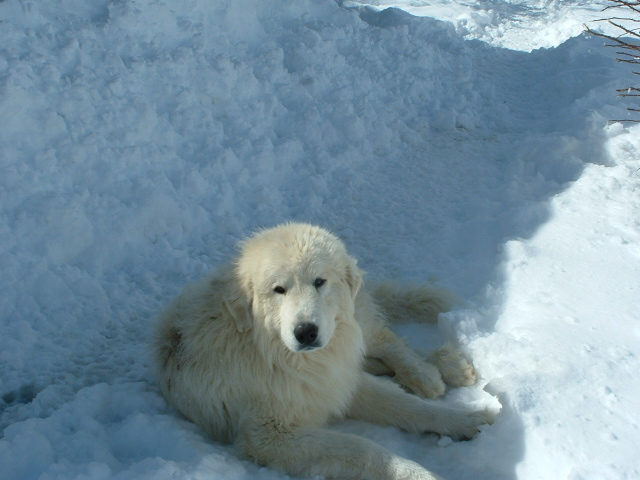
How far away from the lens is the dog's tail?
4.71 m

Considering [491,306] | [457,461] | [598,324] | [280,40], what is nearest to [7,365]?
[457,461]

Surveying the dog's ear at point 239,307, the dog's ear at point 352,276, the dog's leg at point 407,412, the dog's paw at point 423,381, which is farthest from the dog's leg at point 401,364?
the dog's ear at point 239,307

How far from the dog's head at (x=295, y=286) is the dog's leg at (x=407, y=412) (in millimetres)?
679

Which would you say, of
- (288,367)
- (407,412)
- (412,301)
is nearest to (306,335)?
(288,367)

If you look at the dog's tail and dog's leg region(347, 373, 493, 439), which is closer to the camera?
dog's leg region(347, 373, 493, 439)

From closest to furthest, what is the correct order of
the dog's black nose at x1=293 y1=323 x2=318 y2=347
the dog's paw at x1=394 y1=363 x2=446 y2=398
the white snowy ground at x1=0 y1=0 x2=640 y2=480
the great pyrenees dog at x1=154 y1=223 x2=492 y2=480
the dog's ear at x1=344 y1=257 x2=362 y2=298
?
the dog's black nose at x1=293 y1=323 x2=318 y2=347, the great pyrenees dog at x1=154 y1=223 x2=492 y2=480, the white snowy ground at x1=0 y1=0 x2=640 y2=480, the dog's ear at x1=344 y1=257 x2=362 y2=298, the dog's paw at x1=394 y1=363 x2=446 y2=398

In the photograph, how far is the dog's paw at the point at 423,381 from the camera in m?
Answer: 4.10

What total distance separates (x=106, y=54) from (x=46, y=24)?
2.16ft

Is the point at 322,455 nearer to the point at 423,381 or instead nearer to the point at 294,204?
the point at 423,381

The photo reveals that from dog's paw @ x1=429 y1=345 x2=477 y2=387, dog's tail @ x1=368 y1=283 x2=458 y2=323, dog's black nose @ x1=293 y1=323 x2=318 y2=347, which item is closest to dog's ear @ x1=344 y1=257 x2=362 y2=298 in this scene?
dog's black nose @ x1=293 y1=323 x2=318 y2=347

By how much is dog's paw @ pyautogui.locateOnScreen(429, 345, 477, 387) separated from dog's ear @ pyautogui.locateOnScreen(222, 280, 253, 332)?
149cm

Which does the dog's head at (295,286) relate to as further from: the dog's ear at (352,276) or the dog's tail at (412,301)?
the dog's tail at (412,301)

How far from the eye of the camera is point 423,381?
4.13 metres

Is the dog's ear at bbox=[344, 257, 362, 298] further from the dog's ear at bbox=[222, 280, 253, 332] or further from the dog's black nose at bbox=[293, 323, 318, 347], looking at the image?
the dog's ear at bbox=[222, 280, 253, 332]
